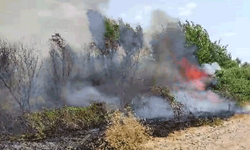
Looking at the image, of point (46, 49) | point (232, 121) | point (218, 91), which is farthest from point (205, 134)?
point (46, 49)

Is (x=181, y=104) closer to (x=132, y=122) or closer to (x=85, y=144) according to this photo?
(x=132, y=122)

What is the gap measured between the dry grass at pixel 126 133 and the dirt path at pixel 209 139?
523mm

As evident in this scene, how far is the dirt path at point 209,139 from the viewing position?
53.9 ft

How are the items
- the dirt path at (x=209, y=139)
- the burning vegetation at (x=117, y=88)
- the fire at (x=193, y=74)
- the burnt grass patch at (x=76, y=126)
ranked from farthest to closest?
the fire at (x=193, y=74) → the burning vegetation at (x=117, y=88) → the burnt grass patch at (x=76, y=126) → the dirt path at (x=209, y=139)

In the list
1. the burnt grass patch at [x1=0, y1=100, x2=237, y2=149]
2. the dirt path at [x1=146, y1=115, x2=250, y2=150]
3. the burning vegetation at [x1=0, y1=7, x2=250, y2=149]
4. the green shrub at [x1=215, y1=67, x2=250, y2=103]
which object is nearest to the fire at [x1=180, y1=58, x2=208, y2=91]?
the burning vegetation at [x1=0, y1=7, x2=250, y2=149]

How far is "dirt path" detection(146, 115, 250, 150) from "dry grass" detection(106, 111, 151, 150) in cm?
52

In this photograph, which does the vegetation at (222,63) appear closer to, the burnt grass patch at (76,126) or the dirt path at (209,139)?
the burnt grass patch at (76,126)

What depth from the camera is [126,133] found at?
17.4 m

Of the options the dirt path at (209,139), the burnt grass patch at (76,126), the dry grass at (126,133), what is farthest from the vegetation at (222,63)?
the dry grass at (126,133)

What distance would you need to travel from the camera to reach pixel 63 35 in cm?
2769

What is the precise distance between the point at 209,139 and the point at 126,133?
3572 mm

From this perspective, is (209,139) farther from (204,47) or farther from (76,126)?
(204,47)

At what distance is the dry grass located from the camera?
16969 mm

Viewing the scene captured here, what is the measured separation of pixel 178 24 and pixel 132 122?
1400 cm
